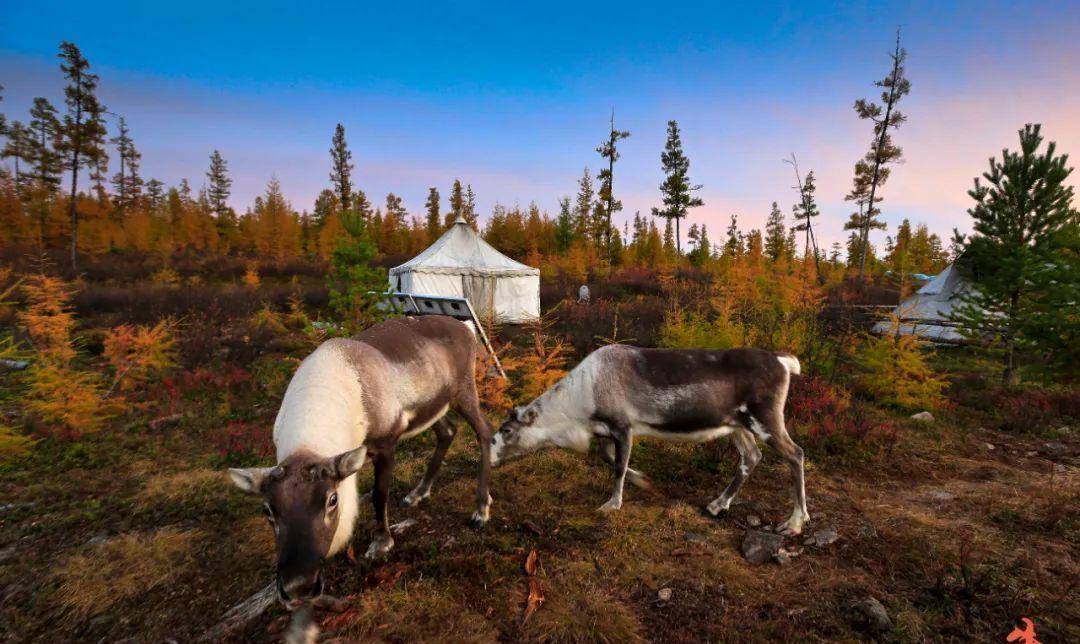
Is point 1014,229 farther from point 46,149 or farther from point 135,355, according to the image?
point 46,149

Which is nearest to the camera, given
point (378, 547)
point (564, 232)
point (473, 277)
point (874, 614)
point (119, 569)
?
point (874, 614)

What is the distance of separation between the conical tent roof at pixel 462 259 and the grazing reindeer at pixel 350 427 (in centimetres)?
1556

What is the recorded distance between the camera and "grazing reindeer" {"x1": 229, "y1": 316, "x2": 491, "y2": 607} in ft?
7.75

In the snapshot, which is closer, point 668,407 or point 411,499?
point 668,407

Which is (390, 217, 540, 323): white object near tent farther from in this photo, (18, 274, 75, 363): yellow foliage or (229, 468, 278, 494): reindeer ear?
(229, 468, 278, 494): reindeer ear

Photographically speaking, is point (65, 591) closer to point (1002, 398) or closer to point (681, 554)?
point (681, 554)

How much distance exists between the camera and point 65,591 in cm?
364

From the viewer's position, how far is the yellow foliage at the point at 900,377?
9062 mm

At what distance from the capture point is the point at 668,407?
5031mm

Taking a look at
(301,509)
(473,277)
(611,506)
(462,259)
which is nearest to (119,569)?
(301,509)

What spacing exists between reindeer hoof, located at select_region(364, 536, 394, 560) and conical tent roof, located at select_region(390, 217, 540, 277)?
16.3 m

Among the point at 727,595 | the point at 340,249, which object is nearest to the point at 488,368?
the point at 340,249

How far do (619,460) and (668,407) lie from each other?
94 cm

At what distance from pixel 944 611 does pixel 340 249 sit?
1004 centimetres
